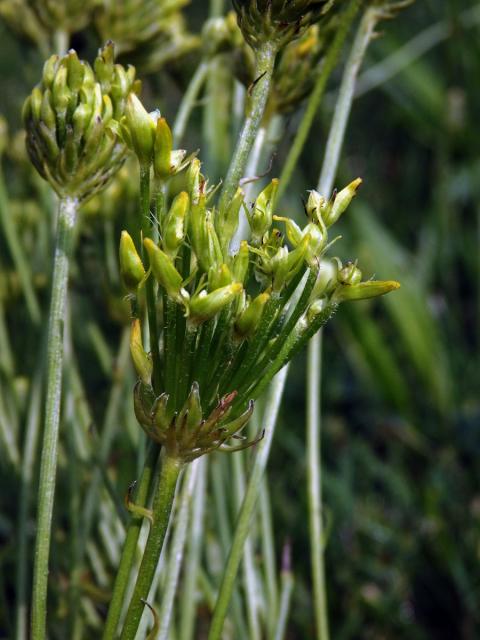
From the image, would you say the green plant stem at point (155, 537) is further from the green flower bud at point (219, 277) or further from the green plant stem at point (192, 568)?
the green plant stem at point (192, 568)

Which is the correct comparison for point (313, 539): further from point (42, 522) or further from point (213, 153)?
point (213, 153)

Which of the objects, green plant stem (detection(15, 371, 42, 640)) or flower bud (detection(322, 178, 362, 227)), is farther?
green plant stem (detection(15, 371, 42, 640))

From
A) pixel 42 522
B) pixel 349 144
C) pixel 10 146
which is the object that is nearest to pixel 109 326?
pixel 10 146

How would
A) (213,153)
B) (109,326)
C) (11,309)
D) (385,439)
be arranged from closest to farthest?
1. (213,153)
2. (11,309)
3. (109,326)
4. (385,439)

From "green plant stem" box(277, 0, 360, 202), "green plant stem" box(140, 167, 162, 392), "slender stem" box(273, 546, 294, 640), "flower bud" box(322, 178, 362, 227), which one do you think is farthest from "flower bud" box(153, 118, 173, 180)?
"slender stem" box(273, 546, 294, 640)

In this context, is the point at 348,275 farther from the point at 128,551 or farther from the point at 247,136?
the point at 128,551

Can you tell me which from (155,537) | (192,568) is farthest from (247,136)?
(192,568)

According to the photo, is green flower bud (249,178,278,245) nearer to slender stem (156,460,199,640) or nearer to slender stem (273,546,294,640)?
slender stem (156,460,199,640)
